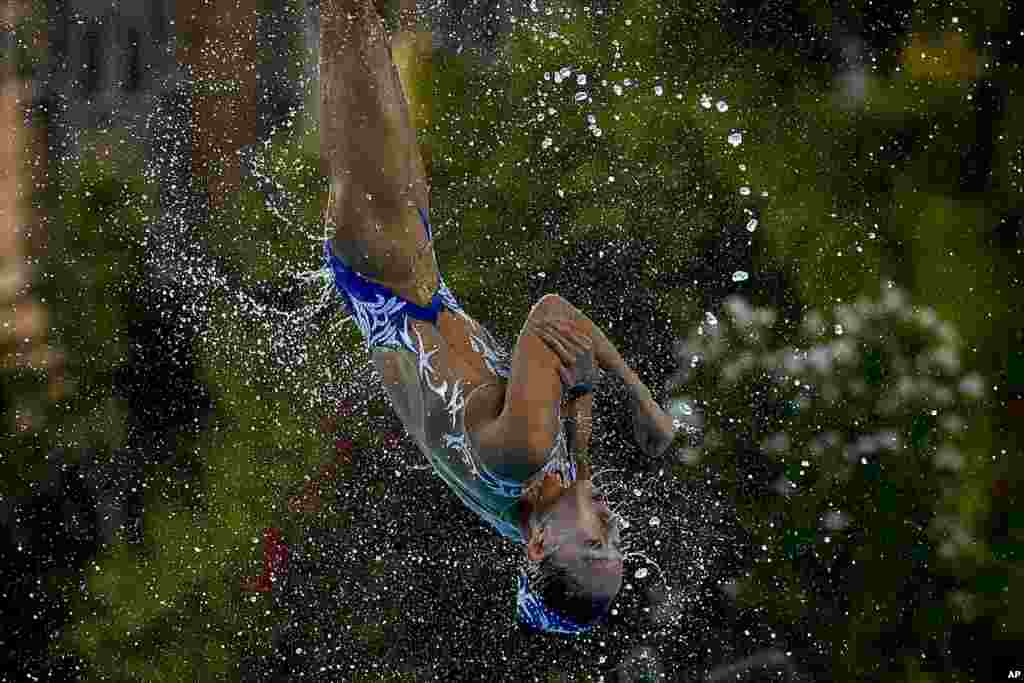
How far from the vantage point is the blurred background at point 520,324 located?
9.10 meters

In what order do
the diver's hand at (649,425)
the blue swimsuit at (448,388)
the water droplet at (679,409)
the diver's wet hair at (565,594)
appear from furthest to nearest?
the water droplet at (679,409) → the diver's hand at (649,425) → the blue swimsuit at (448,388) → the diver's wet hair at (565,594)

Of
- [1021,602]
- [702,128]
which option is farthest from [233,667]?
[1021,602]

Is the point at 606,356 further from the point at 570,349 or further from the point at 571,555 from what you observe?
the point at 571,555

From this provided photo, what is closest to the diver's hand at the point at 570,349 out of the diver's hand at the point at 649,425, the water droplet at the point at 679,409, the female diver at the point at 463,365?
the female diver at the point at 463,365

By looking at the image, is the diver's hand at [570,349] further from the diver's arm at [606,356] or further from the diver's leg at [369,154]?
the diver's leg at [369,154]

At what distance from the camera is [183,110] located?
9516 millimetres

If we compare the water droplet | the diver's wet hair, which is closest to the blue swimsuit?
the diver's wet hair

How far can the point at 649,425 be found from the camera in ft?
13.2

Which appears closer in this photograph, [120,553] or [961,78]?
[120,553]

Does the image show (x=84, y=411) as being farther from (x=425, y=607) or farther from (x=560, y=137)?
(x=560, y=137)

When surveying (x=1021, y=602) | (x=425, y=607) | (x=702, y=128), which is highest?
(x=702, y=128)

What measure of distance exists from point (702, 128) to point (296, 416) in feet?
14.2

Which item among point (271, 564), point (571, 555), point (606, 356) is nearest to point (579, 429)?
point (606, 356)

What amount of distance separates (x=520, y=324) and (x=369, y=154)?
5476mm
